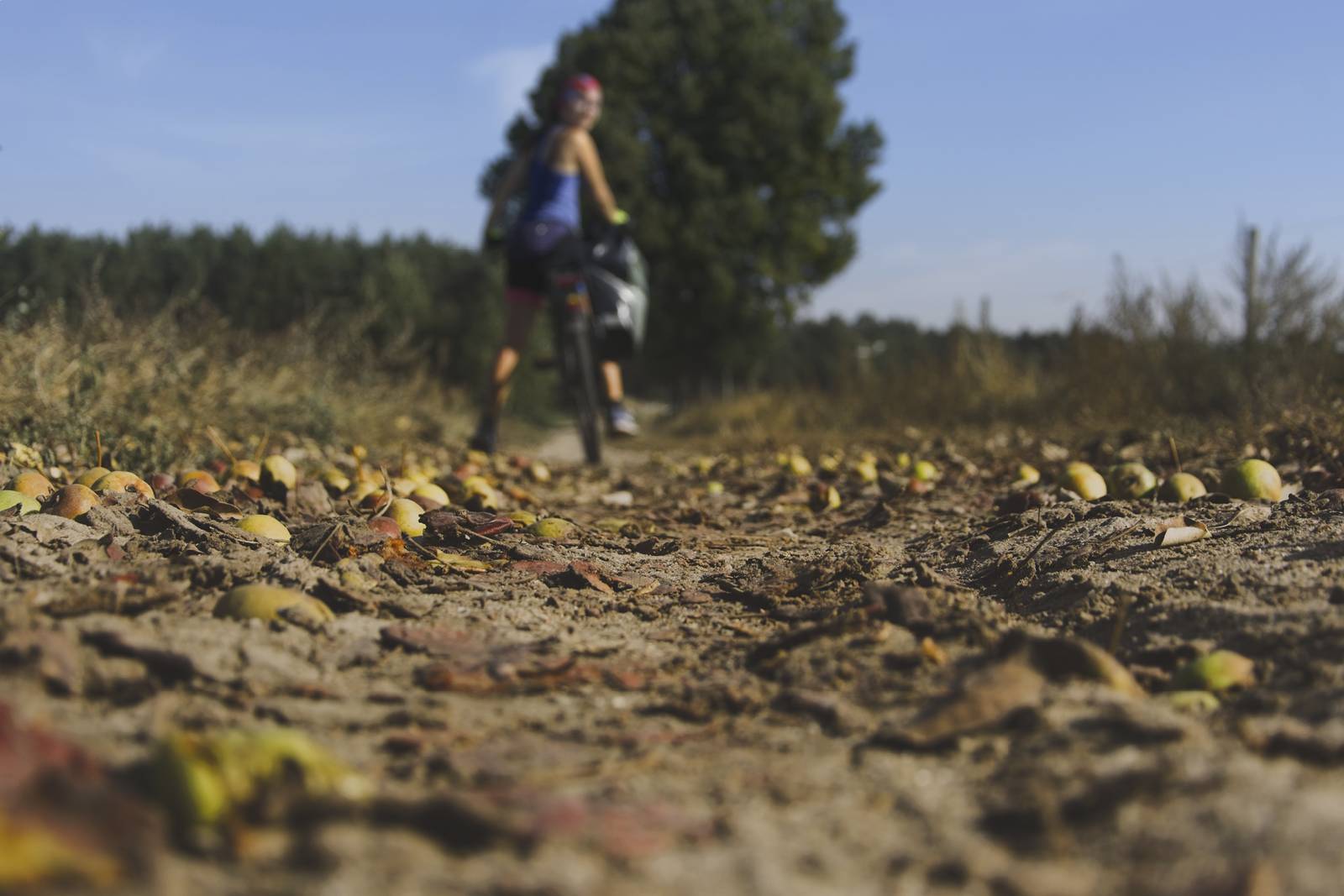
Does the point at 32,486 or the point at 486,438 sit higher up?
the point at 486,438

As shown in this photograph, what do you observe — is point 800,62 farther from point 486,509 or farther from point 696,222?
point 486,509

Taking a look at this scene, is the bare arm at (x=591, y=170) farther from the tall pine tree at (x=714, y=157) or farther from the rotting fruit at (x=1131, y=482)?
the tall pine tree at (x=714, y=157)

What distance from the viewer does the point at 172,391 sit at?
595 cm

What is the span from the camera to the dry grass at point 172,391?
14.9ft

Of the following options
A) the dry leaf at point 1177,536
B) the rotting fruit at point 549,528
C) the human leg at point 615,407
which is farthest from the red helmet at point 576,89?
the dry leaf at point 1177,536

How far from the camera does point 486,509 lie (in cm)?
414

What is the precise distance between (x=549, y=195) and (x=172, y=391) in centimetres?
251

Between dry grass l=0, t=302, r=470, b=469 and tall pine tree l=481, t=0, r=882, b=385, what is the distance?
16.8m

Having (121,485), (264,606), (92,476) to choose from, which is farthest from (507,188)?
(264,606)

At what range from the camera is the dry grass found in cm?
453

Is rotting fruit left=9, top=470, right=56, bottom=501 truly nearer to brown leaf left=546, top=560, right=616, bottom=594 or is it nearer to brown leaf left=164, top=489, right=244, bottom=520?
brown leaf left=164, top=489, right=244, bottom=520

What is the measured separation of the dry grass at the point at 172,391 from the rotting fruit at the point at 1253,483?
4161 millimetres

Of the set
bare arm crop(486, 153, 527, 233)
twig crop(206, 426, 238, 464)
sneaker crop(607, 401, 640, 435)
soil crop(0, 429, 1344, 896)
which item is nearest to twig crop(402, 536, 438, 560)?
soil crop(0, 429, 1344, 896)

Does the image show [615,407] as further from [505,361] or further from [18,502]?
[18,502]
